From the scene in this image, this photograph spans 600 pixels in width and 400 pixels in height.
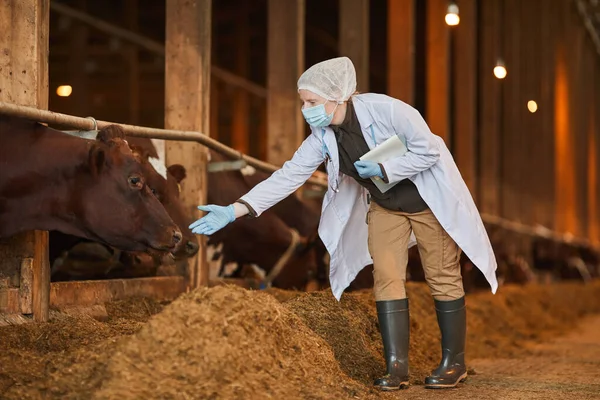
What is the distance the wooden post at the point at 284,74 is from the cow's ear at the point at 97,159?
3957mm

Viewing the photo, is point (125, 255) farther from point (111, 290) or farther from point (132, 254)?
point (111, 290)

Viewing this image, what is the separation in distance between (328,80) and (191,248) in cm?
166

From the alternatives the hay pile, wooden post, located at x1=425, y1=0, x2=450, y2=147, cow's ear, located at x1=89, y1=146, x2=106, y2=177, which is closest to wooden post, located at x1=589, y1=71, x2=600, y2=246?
wooden post, located at x1=425, y1=0, x2=450, y2=147

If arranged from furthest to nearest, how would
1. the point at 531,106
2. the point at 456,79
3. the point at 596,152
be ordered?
the point at 596,152
the point at 531,106
the point at 456,79

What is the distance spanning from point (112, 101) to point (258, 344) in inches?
556

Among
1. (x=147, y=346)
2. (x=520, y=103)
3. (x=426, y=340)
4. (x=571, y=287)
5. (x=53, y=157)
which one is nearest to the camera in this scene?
(x=147, y=346)

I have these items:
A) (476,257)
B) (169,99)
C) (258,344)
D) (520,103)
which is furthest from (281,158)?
(520,103)

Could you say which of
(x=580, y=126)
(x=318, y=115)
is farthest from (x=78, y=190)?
(x=580, y=126)

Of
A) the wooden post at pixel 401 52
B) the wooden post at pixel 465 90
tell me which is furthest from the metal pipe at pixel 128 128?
the wooden post at pixel 465 90

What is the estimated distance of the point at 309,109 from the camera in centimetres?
467

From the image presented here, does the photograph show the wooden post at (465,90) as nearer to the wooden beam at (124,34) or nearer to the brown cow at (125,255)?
the wooden beam at (124,34)

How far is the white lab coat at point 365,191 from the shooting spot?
4758 millimetres

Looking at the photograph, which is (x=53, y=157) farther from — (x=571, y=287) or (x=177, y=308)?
(x=571, y=287)

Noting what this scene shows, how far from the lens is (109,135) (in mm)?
4719
